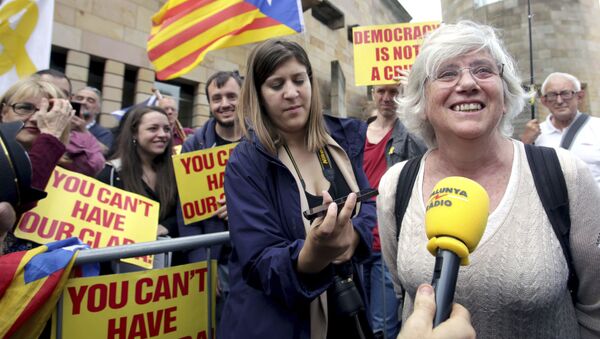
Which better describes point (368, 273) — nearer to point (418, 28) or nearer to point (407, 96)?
point (407, 96)

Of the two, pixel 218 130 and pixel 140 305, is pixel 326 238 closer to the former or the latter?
pixel 140 305

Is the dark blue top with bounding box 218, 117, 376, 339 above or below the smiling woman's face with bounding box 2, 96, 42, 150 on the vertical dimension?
below

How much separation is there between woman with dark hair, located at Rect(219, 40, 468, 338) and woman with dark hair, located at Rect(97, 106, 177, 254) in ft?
5.29

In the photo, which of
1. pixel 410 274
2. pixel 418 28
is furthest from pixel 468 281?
pixel 418 28

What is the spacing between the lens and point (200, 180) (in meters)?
3.06

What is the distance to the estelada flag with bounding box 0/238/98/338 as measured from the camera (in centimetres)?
166

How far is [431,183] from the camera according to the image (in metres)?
1.67

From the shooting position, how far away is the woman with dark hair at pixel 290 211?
137cm

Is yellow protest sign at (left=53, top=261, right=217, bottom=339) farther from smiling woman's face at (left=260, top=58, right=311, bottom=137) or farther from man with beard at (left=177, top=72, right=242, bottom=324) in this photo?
smiling woman's face at (left=260, top=58, right=311, bottom=137)

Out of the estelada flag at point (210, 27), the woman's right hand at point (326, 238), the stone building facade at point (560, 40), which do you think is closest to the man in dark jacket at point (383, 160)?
the estelada flag at point (210, 27)

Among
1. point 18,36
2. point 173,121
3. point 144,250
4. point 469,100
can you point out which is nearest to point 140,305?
point 144,250

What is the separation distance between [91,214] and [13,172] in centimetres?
99

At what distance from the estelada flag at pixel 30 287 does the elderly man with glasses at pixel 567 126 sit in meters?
4.30

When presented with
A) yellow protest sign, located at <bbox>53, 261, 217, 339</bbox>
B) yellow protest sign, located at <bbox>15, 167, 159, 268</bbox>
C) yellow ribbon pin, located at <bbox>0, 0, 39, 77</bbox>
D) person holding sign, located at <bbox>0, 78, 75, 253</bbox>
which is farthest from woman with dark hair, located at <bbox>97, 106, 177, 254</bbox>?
yellow ribbon pin, located at <bbox>0, 0, 39, 77</bbox>
